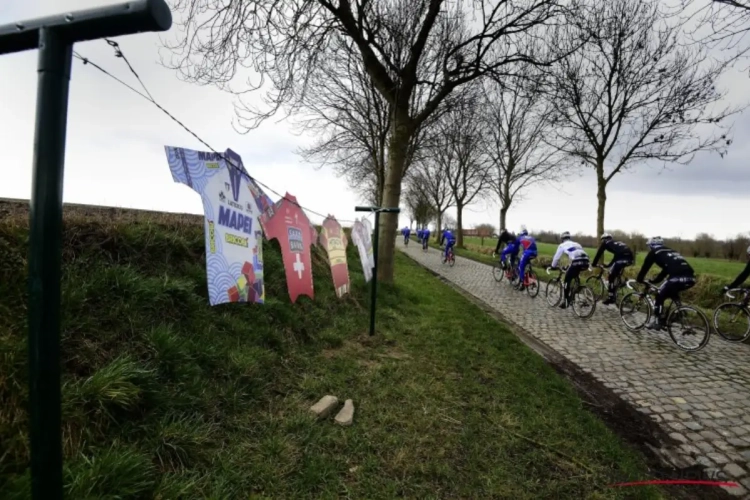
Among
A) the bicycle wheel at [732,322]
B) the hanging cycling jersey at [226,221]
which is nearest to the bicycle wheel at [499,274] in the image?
the bicycle wheel at [732,322]

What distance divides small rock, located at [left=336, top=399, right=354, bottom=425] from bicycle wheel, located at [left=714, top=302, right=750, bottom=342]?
28.4ft

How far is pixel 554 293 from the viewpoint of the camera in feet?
36.3

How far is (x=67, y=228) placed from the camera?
3.81m

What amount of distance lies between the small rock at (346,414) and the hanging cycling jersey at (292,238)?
258 centimetres

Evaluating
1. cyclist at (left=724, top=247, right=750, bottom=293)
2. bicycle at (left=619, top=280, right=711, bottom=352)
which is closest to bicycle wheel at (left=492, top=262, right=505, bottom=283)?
bicycle at (left=619, top=280, right=711, bottom=352)

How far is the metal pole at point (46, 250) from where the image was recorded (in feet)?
3.62

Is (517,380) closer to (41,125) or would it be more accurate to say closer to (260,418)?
(260,418)

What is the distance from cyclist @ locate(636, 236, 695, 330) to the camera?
731 centimetres

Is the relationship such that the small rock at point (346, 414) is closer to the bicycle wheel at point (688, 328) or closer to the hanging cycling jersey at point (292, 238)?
the hanging cycling jersey at point (292, 238)

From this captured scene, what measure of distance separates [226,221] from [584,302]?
8965 mm

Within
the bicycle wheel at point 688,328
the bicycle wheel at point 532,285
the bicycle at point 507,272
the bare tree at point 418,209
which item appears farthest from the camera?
the bare tree at point 418,209

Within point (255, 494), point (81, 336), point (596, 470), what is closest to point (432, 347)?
point (596, 470)

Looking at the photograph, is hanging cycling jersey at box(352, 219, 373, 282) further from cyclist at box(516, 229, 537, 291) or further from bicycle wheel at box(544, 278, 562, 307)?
cyclist at box(516, 229, 537, 291)

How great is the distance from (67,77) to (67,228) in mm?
3393
